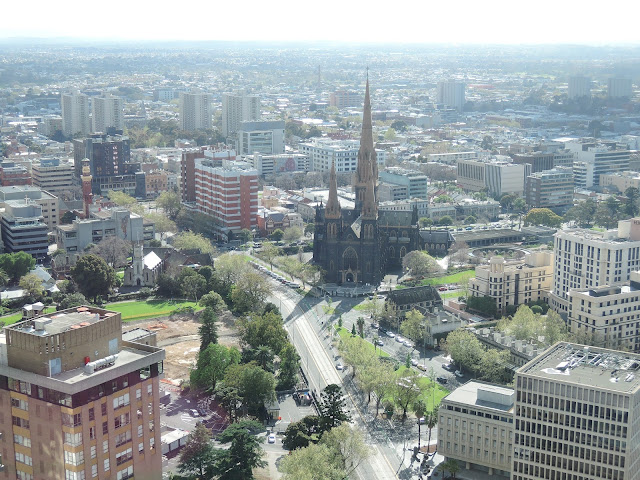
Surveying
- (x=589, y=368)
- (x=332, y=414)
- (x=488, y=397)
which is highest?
(x=589, y=368)

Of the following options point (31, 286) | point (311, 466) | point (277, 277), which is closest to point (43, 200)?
point (31, 286)

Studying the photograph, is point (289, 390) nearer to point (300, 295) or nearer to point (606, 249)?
point (300, 295)

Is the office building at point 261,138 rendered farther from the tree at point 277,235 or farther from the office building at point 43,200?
the office building at point 43,200

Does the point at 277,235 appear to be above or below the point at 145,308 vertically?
above

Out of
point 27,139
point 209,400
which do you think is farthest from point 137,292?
point 27,139

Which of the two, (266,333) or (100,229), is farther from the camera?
(100,229)

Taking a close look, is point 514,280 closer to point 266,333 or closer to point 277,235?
point 266,333
